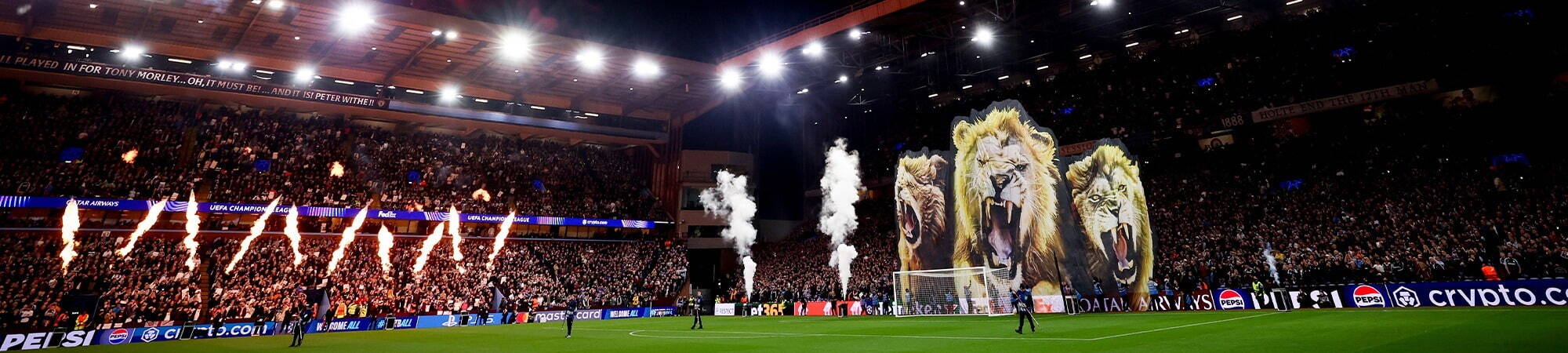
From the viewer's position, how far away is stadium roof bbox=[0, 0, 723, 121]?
26.9 metres

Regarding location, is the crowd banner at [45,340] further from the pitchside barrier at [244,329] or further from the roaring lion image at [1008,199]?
the roaring lion image at [1008,199]

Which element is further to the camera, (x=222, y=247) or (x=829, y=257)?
(x=829, y=257)

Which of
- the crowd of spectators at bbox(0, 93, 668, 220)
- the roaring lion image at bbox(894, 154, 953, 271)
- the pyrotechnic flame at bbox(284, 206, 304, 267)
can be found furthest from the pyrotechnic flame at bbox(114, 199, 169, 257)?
the roaring lion image at bbox(894, 154, 953, 271)

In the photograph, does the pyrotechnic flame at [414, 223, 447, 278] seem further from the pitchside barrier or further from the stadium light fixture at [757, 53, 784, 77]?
the stadium light fixture at [757, 53, 784, 77]

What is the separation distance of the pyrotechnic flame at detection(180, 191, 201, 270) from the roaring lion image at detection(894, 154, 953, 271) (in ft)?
93.1

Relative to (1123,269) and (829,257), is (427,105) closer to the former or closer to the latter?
(829,257)

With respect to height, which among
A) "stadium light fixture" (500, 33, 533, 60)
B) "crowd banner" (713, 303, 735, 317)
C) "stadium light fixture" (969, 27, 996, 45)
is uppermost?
"stadium light fixture" (500, 33, 533, 60)

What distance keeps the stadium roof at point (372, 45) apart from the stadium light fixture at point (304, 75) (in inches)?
13.3

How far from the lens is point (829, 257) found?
40281mm

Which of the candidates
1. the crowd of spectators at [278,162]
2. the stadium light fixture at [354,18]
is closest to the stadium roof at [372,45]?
the stadium light fixture at [354,18]

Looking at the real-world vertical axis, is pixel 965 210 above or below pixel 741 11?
below

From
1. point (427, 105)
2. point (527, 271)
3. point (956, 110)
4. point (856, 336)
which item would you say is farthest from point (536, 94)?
point (856, 336)

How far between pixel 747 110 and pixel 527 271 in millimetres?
17464

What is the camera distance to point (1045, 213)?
23.4 meters
